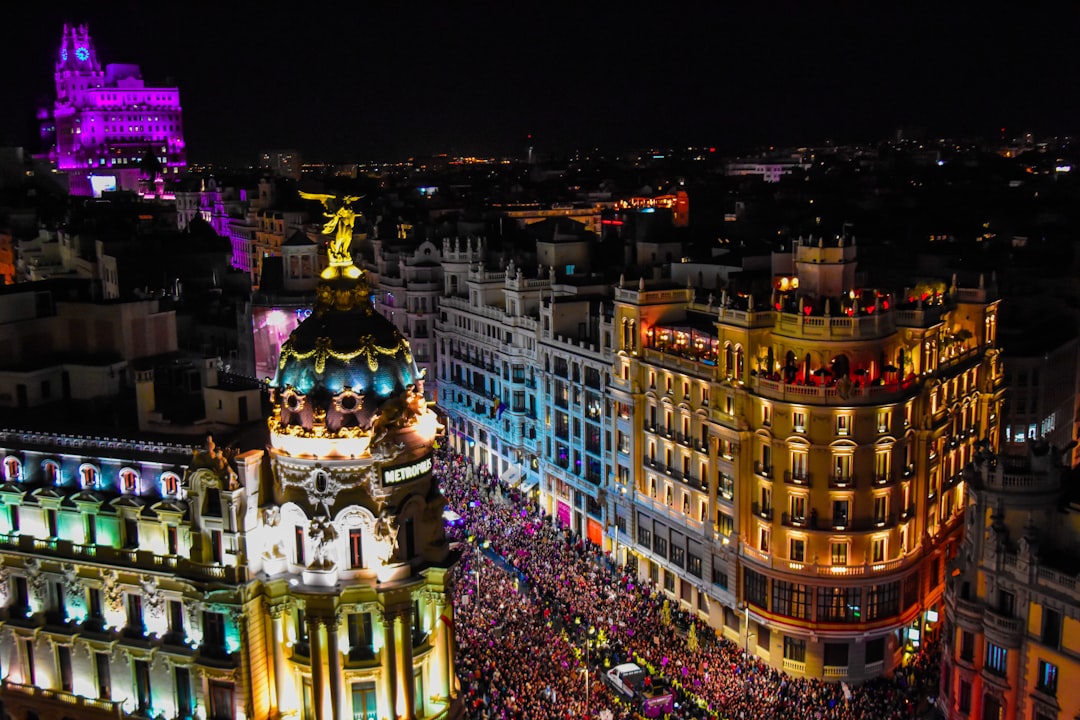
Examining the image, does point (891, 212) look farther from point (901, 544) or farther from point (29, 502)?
point (29, 502)

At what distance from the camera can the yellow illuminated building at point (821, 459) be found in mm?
62938

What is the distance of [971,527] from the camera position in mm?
51938

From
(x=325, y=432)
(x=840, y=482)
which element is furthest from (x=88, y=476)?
(x=840, y=482)

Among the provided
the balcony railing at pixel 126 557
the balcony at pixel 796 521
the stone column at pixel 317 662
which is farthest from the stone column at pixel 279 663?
the balcony at pixel 796 521

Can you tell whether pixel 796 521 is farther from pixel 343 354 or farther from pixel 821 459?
pixel 343 354

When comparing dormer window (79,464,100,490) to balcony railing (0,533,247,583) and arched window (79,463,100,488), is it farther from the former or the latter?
balcony railing (0,533,247,583)

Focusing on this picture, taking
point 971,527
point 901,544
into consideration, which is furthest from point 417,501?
point 901,544

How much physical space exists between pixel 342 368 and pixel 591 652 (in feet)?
86.8

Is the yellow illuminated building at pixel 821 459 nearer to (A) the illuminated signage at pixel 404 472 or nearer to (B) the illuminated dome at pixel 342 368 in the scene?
(A) the illuminated signage at pixel 404 472

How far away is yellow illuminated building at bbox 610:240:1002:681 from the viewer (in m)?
62.9

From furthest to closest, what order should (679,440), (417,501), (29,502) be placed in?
1. (679,440)
2. (29,502)
3. (417,501)

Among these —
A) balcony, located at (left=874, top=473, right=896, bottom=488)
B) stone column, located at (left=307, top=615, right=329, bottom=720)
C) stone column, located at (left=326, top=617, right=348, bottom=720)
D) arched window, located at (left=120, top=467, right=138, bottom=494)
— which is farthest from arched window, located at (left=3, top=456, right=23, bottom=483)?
balcony, located at (left=874, top=473, right=896, bottom=488)

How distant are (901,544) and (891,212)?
11924 centimetres

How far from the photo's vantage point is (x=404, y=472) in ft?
156
